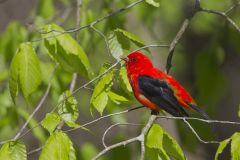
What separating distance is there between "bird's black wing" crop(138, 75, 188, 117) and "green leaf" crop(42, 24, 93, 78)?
734mm

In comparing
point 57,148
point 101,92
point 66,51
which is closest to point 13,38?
point 66,51

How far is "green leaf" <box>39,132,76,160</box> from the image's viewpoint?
13.5ft

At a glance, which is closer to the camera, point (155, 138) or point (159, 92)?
point (155, 138)

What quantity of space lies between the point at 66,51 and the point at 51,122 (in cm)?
76

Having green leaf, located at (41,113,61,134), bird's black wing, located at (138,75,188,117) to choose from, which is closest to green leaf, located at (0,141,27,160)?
green leaf, located at (41,113,61,134)

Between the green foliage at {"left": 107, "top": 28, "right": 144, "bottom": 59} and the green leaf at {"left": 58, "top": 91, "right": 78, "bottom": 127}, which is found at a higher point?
the green foliage at {"left": 107, "top": 28, "right": 144, "bottom": 59}

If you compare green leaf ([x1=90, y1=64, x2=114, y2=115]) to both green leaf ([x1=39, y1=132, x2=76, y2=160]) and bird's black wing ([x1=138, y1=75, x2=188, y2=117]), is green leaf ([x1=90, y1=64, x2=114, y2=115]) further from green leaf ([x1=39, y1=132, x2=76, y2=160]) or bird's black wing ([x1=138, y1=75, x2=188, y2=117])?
bird's black wing ([x1=138, y1=75, x2=188, y2=117])

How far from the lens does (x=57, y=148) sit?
413 centimetres

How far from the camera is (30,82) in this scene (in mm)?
4723

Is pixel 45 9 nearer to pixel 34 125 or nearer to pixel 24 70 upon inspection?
pixel 34 125

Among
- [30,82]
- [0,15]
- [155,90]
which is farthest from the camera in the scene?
[0,15]

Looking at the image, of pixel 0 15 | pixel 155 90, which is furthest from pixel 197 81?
pixel 0 15

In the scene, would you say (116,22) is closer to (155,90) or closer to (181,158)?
(155,90)

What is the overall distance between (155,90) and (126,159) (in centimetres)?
115
